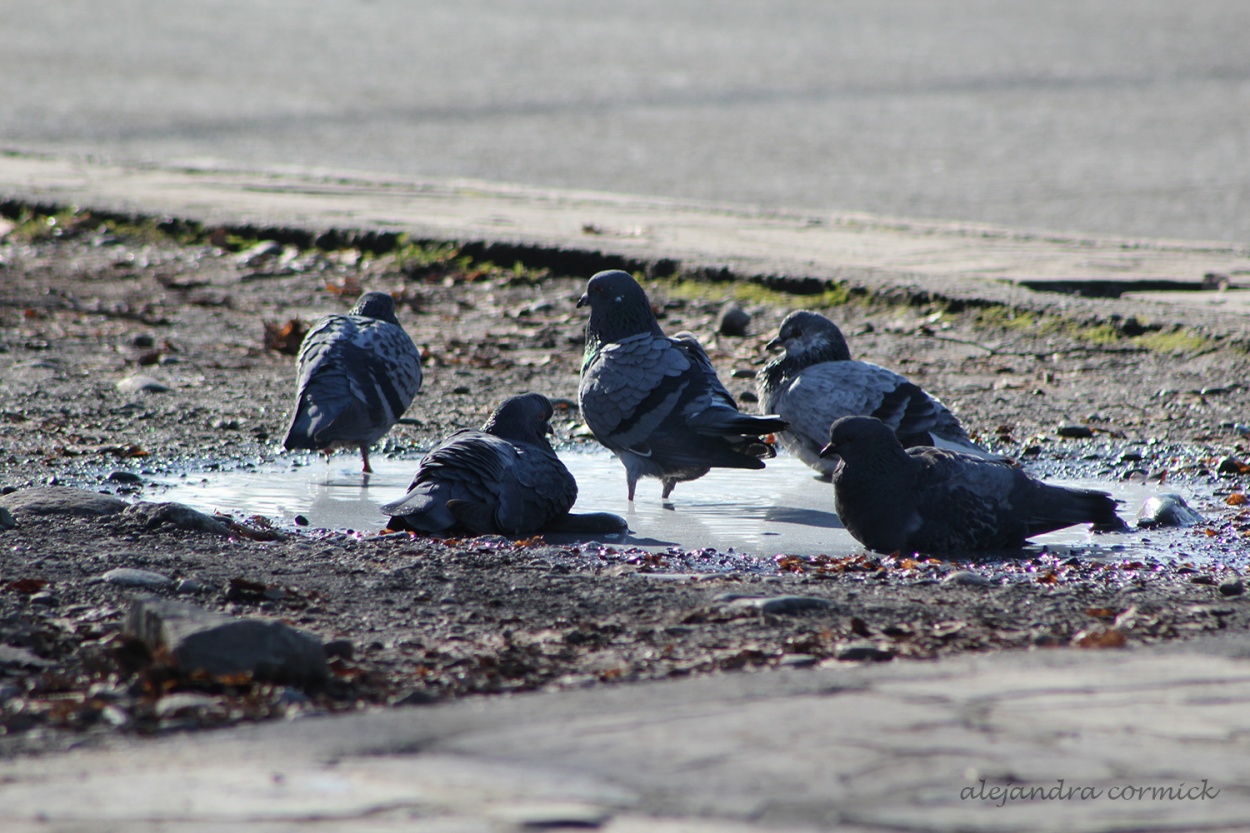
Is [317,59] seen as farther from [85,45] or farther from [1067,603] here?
[1067,603]

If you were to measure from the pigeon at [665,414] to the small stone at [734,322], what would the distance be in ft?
5.42

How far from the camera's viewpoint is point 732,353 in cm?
744

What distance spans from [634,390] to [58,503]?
1.98 metres

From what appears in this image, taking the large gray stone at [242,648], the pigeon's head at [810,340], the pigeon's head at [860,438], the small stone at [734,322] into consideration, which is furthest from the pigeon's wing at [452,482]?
the small stone at [734,322]

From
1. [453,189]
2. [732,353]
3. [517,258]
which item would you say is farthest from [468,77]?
[732,353]

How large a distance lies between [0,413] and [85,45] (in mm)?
15592

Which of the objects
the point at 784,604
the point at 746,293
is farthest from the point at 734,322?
the point at 784,604

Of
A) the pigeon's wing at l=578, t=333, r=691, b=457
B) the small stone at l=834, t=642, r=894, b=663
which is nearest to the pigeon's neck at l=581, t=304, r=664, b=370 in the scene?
the pigeon's wing at l=578, t=333, r=691, b=457

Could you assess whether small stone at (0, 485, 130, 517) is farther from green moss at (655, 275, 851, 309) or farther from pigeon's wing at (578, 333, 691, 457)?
green moss at (655, 275, 851, 309)

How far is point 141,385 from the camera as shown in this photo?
6723mm

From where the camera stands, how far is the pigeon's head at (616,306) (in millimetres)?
6191

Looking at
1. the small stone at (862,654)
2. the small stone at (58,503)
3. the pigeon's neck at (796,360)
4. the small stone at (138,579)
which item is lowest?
the small stone at (138,579)

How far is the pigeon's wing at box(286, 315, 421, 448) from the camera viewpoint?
548cm

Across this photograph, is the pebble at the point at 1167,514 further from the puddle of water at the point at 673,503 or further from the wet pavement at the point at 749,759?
the wet pavement at the point at 749,759
